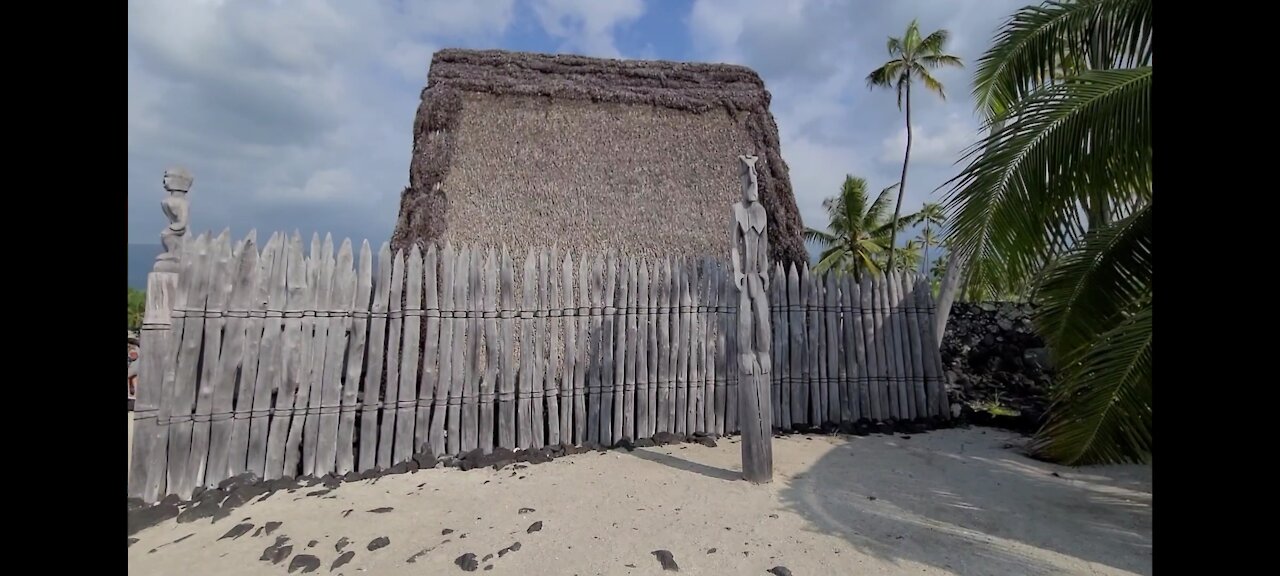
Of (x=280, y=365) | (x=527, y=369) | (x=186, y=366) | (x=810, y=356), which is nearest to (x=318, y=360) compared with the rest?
(x=280, y=365)

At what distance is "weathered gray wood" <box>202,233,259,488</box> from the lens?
3.68 meters

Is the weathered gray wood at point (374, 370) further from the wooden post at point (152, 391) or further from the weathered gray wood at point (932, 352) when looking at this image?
the weathered gray wood at point (932, 352)

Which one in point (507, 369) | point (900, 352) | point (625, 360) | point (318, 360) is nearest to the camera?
point (318, 360)

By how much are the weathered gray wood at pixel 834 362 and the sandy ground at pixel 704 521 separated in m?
1.22

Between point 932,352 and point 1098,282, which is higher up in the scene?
Answer: point 1098,282

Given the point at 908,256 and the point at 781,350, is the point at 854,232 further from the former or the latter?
the point at 781,350

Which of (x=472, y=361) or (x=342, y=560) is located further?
(x=472, y=361)

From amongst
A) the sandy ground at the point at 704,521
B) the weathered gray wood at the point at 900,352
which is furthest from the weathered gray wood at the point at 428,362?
the weathered gray wood at the point at 900,352

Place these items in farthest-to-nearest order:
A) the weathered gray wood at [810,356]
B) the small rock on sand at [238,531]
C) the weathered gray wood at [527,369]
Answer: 1. the weathered gray wood at [810,356]
2. the weathered gray wood at [527,369]
3. the small rock on sand at [238,531]

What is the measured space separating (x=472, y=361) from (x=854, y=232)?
14.6 m

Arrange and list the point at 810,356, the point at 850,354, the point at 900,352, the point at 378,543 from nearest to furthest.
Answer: the point at 378,543
the point at 810,356
the point at 850,354
the point at 900,352

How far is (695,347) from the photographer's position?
204 inches

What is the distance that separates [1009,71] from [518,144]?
4.90m

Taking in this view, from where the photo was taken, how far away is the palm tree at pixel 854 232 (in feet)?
52.3
